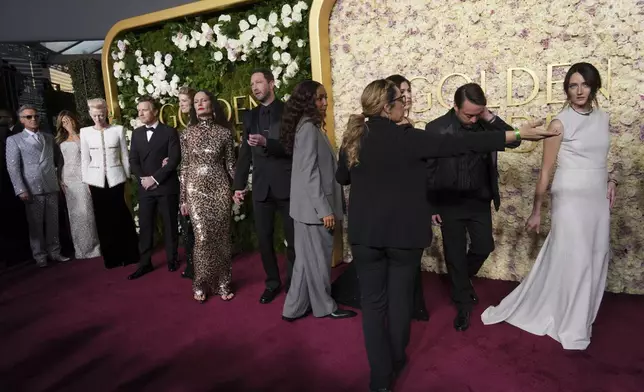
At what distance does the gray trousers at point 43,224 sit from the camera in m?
4.83

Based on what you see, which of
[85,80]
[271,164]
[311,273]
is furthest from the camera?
[85,80]

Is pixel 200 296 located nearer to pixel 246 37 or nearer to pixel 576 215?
pixel 246 37

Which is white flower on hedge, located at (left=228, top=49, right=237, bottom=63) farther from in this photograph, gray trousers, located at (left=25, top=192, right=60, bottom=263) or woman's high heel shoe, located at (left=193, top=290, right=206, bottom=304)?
gray trousers, located at (left=25, top=192, right=60, bottom=263)

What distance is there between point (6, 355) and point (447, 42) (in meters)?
4.06

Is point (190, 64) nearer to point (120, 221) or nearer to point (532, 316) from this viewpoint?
point (120, 221)

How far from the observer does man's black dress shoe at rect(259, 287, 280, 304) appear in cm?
355

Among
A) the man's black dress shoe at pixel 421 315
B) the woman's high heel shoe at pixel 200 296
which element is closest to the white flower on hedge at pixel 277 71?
the woman's high heel shoe at pixel 200 296

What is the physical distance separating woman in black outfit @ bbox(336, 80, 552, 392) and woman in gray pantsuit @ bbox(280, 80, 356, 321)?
636 mm

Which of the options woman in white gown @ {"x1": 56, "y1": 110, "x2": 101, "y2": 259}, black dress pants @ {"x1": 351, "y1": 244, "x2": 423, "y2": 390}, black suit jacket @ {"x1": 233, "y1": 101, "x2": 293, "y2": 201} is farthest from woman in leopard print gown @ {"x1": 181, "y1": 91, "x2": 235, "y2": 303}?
woman in white gown @ {"x1": 56, "y1": 110, "x2": 101, "y2": 259}

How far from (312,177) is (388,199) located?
35.9 inches

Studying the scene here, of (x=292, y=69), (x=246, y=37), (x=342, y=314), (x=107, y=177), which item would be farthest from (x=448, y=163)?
(x=107, y=177)

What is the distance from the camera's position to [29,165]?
473 centimetres

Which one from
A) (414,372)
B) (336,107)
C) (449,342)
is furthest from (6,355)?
(336,107)

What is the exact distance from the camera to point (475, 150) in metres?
1.85
